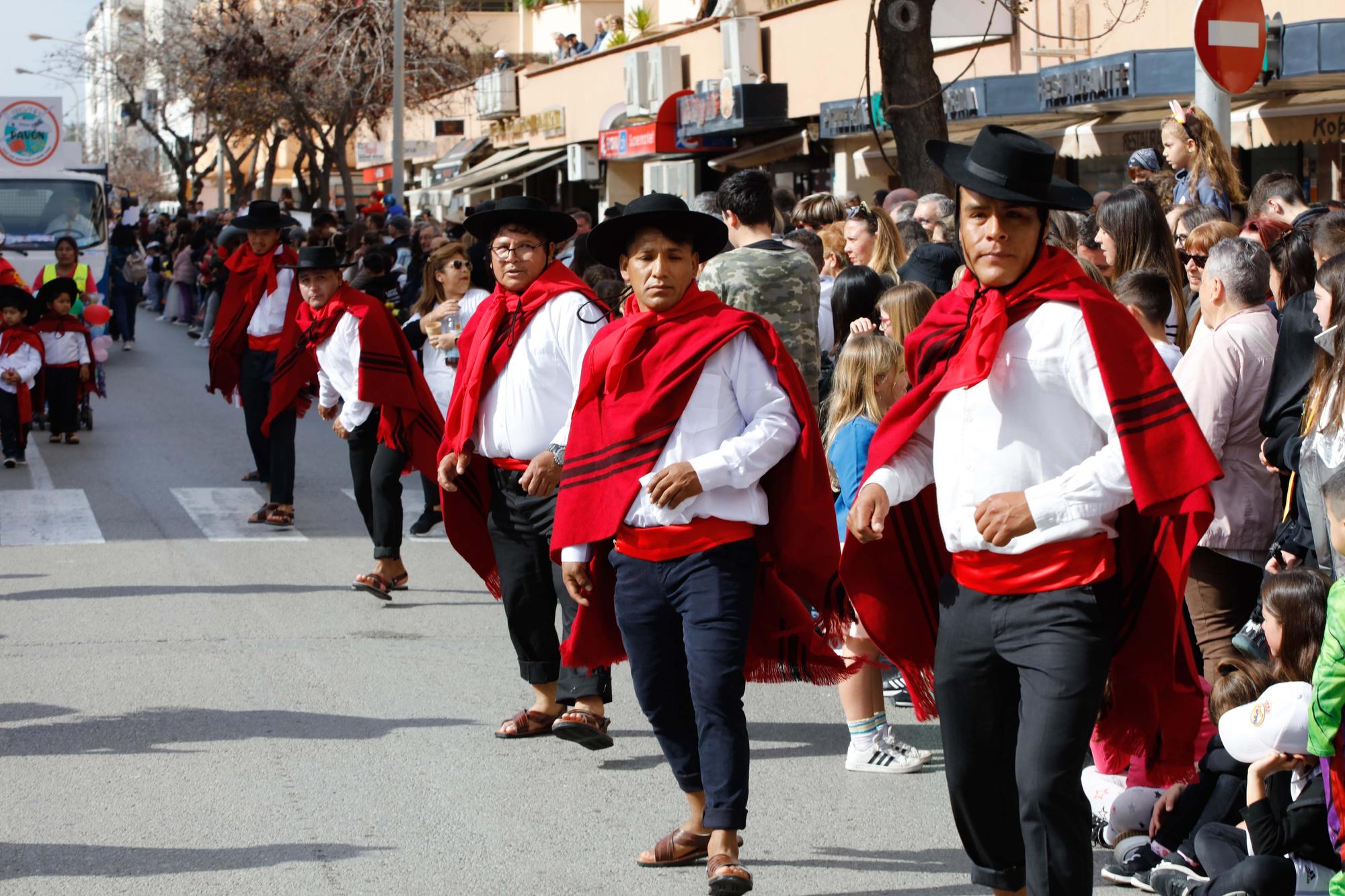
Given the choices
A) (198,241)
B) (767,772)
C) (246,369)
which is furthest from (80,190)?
(767,772)

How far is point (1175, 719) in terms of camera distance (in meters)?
4.25

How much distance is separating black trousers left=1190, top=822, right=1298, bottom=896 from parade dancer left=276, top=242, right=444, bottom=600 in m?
5.22

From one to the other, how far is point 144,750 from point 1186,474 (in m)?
4.20

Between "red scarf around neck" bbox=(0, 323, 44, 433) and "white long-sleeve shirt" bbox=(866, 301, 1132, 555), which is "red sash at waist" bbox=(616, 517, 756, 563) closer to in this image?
"white long-sleeve shirt" bbox=(866, 301, 1132, 555)

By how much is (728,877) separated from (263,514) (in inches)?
292

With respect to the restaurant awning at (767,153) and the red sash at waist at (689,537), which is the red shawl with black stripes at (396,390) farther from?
the restaurant awning at (767,153)

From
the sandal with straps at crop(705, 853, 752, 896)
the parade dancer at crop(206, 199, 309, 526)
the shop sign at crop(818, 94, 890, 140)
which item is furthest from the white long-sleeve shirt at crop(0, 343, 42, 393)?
the sandal with straps at crop(705, 853, 752, 896)

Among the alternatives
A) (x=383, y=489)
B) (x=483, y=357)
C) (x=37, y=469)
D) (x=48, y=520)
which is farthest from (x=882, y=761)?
(x=37, y=469)

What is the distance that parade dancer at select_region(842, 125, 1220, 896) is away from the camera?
3871 millimetres

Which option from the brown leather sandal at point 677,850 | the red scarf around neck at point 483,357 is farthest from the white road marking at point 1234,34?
the brown leather sandal at point 677,850

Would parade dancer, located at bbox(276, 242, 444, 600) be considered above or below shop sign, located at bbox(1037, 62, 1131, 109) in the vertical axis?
below

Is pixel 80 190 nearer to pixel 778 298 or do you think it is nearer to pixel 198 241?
pixel 198 241

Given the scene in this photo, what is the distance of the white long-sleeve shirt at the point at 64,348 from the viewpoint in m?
15.4

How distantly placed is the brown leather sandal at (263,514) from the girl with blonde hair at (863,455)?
6.10m
